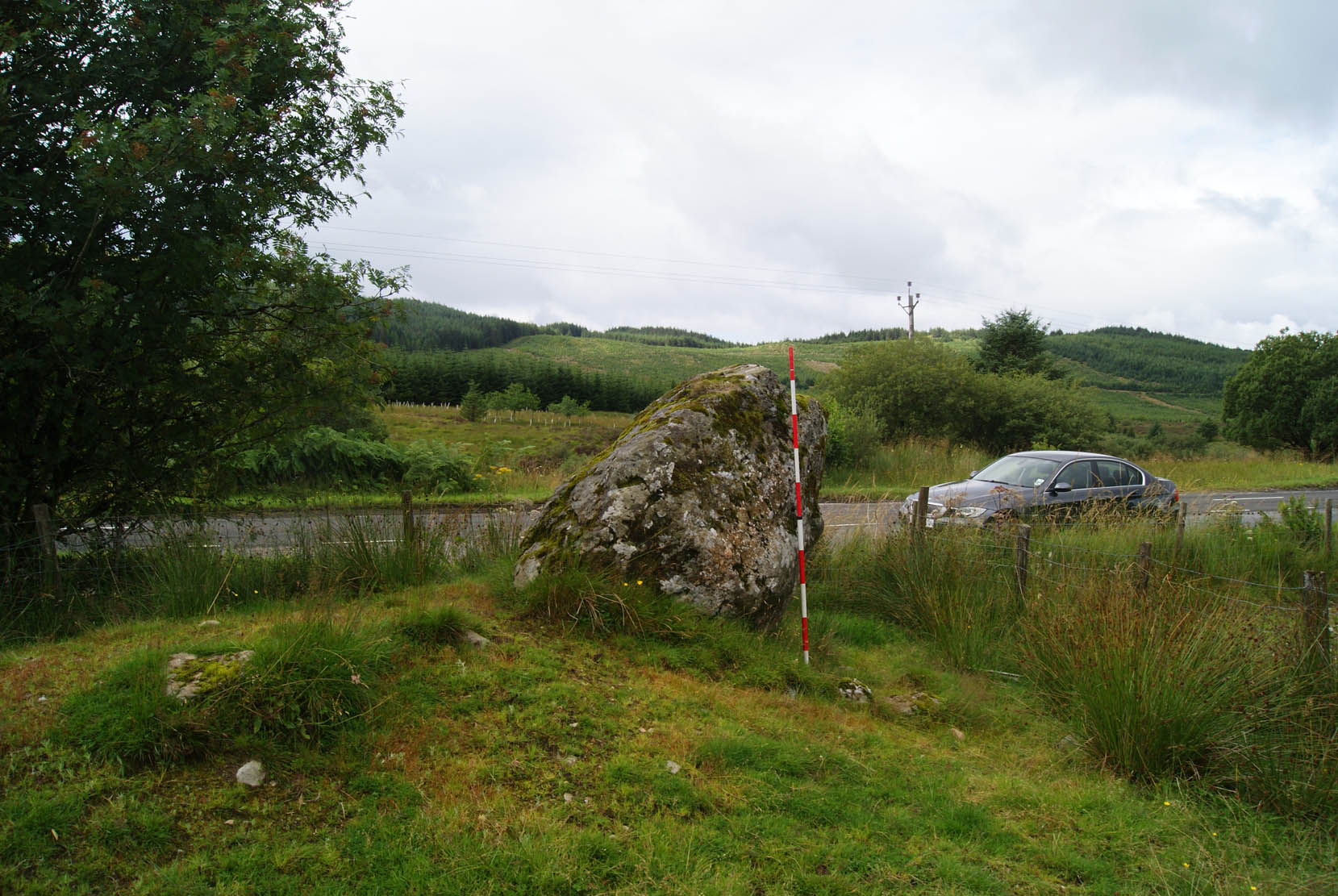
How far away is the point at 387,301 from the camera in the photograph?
282 inches

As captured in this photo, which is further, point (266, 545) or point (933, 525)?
point (933, 525)

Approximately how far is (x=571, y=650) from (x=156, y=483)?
168 inches

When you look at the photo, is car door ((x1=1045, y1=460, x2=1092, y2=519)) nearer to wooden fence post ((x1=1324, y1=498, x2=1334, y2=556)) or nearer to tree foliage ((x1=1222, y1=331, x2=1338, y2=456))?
wooden fence post ((x1=1324, y1=498, x2=1334, y2=556))

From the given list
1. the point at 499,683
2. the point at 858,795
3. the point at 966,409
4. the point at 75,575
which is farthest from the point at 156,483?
the point at 966,409

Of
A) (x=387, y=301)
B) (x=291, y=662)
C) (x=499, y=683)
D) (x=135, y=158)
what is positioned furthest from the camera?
(x=387, y=301)

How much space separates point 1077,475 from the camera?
37.7 ft

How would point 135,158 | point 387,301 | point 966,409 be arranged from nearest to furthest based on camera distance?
point 135,158 → point 387,301 → point 966,409

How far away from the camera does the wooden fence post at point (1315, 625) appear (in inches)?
Result: 184

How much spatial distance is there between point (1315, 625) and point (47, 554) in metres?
8.80

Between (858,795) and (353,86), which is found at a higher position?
(353,86)

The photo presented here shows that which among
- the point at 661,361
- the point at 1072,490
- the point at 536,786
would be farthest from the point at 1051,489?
the point at 661,361

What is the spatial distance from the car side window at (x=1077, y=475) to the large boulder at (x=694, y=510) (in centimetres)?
620

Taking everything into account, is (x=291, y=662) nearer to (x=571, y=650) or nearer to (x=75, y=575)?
(x=571, y=650)

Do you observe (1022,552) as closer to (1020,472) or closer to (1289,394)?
(1020,472)
